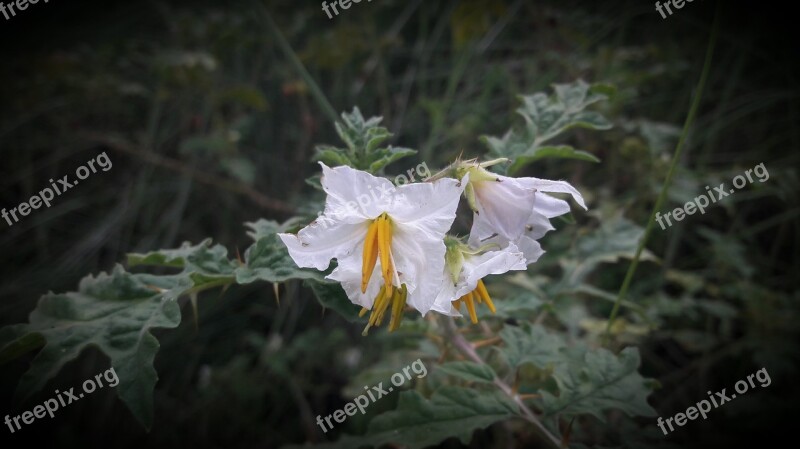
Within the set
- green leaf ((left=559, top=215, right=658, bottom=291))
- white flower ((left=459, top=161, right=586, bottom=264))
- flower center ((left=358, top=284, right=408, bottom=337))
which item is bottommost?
green leaf ((left=559, top=215, right=658, bottom=291))

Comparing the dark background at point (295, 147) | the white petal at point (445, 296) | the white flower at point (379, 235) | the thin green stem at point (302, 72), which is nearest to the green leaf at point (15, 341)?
the white flower at point (379, 235)

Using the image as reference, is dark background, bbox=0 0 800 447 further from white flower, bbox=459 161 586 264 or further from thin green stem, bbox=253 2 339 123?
white flower, bbox=459 161 586 264

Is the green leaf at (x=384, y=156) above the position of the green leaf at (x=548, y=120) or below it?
above

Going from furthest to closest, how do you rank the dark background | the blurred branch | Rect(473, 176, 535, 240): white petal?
the blurred branch < the dark background < Rect(473, 176, 535, 240): white petal

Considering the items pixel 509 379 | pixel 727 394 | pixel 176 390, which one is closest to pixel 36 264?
pixel 176 390

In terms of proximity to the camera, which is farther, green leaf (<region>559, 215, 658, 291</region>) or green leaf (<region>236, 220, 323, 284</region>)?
green leaf (<region>559, 215, 658, 291</region>)

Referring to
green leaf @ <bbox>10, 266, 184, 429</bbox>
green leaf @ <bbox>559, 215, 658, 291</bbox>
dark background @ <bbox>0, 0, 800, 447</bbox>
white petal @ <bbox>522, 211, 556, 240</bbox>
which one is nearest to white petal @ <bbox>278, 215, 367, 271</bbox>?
green leaf @ <bbox>10, 266, 184, 429</bbox>

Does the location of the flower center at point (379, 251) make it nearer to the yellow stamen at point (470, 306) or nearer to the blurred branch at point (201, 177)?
the yellow stamen at point (470, 306)
